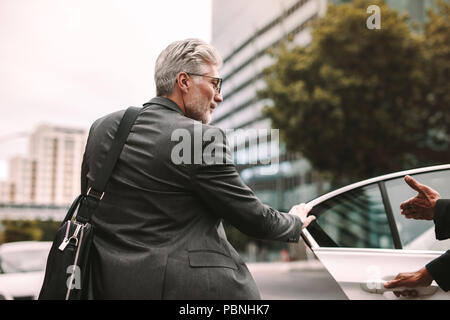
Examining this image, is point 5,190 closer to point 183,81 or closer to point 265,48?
point 265,48

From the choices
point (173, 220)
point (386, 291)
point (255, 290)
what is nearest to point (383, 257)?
point (386, 291)

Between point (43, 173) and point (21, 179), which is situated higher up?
point (43, 173)

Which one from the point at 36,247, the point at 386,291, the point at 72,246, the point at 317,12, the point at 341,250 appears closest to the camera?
the point at 72,246

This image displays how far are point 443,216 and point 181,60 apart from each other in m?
1.25

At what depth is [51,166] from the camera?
273 ft

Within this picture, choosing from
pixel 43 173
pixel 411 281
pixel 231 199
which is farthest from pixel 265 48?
pixel 43 173

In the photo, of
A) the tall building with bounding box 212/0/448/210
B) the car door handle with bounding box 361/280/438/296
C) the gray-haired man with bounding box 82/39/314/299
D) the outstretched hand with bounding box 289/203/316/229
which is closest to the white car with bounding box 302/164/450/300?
the car door handle with bounding box 361/280/438/296

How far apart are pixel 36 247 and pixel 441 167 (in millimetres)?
5617

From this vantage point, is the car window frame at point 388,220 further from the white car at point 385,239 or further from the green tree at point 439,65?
the green tree at point 439,65

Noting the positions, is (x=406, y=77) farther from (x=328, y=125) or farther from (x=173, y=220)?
(x=173, y=220)

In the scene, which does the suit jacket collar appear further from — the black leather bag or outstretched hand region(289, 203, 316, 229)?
outstretched hand region(289, 203, 316, 229)

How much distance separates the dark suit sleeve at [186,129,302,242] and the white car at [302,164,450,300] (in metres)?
0.60

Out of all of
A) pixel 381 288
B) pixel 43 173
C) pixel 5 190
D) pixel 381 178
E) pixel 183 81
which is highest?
pixel 43 173
